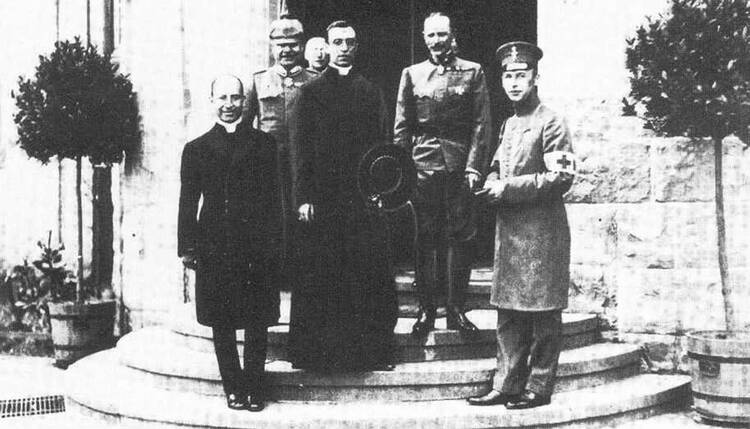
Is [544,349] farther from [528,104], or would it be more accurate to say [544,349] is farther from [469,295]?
[469,295]

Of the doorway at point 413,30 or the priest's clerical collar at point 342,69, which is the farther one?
the doorway at point 413,30

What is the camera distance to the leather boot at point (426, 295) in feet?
18.9

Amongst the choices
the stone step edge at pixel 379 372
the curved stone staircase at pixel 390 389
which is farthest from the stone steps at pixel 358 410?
the stone step edge at pixel 379 372

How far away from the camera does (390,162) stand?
209 inches

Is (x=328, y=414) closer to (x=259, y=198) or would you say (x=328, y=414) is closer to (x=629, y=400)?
(x=259, y=198)

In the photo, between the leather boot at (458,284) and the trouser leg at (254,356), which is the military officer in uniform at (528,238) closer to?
the leather boot at (458,284)

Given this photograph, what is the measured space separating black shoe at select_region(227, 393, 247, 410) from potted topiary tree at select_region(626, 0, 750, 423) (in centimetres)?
279

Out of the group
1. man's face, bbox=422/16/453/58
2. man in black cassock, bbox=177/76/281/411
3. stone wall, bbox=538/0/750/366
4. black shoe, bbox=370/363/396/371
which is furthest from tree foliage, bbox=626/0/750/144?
man in black cassock, bbox=177/76/281/411

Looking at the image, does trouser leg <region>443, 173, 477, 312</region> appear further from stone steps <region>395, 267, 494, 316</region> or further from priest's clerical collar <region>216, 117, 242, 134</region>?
priest's clerical collar <region>216, 117, 242, 134</region>

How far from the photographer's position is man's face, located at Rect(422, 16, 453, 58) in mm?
5527

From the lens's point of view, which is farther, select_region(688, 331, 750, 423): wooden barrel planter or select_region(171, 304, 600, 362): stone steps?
select_region(171, 304, 600, 362): stone steps

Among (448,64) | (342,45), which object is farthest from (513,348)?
(342,45)

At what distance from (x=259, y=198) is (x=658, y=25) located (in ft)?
9.02

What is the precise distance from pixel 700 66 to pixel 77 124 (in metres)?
5.19
